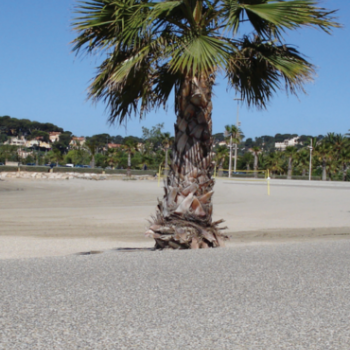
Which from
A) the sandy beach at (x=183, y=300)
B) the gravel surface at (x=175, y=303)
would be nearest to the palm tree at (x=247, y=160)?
the sandy beach at (x=183, y=300)

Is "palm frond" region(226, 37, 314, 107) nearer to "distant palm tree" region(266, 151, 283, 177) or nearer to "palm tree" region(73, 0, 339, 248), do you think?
"palm tree" region(73, 0, 339, 248)

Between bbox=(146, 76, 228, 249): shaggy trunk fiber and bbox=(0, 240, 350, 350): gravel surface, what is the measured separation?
151cm

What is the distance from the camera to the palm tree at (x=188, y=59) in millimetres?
7750

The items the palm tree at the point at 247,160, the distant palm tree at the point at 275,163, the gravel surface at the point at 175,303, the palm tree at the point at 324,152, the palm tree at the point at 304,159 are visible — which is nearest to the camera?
the gravel surface at the point at 175,303

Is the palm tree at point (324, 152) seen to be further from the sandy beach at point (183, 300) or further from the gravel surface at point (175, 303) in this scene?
the gravel surface at point (175, 303)

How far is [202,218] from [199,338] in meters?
4.56

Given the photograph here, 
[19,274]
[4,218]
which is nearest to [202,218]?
[19,274]

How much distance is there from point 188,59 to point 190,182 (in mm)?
1898

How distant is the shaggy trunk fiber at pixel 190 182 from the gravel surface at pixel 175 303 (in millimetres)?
1514

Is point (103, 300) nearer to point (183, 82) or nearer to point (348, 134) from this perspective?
point (183, 82)

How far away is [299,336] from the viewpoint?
3627 mm

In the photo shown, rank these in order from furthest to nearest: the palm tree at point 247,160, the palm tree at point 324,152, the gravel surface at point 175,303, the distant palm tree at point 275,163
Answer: the palm tree at point 247,160, the distant palm tree at point 275,163, the palm tree at point 324,152, the gravel surface at point 175,303

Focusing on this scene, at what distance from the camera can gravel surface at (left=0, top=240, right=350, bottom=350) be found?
3.54 meters

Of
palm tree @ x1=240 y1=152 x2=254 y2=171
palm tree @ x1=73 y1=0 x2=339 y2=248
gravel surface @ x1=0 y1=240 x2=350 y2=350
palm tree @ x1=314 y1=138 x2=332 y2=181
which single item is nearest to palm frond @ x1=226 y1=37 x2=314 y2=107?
palm tree @ x1=73 y1=0 x2=339 y2=248
